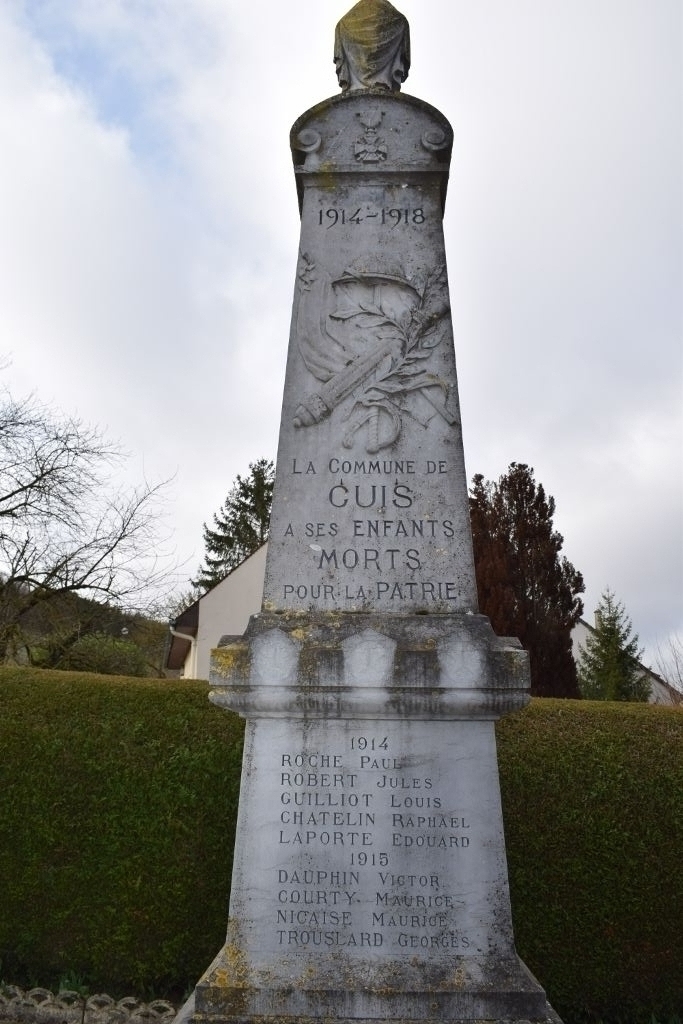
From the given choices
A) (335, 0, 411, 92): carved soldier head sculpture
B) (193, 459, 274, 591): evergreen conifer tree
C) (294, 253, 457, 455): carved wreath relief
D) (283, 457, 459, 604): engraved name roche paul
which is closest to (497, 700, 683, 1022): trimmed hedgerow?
(283, 457, 459, 604): engraved name roche paul

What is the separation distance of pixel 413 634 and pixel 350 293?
6.58ft

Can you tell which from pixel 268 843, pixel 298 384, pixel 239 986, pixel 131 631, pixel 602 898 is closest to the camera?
pixel 239 986

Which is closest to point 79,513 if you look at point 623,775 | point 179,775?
point 179,775

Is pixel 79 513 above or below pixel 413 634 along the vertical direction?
above

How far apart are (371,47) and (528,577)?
631 inches

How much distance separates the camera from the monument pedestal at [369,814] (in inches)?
141

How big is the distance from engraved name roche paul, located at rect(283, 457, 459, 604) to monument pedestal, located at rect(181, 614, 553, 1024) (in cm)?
26

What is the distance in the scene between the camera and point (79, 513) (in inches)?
784

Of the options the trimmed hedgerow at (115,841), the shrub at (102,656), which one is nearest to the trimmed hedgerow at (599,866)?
the trimmed hedgerow at (115,841)

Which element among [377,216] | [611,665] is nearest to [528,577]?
[611,665]

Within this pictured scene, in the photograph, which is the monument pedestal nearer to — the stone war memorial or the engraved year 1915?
the stone war memorial

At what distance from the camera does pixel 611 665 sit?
2603 cm

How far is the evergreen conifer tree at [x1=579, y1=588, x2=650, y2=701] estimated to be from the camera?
25.2 m

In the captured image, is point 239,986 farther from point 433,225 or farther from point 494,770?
point 433,225
